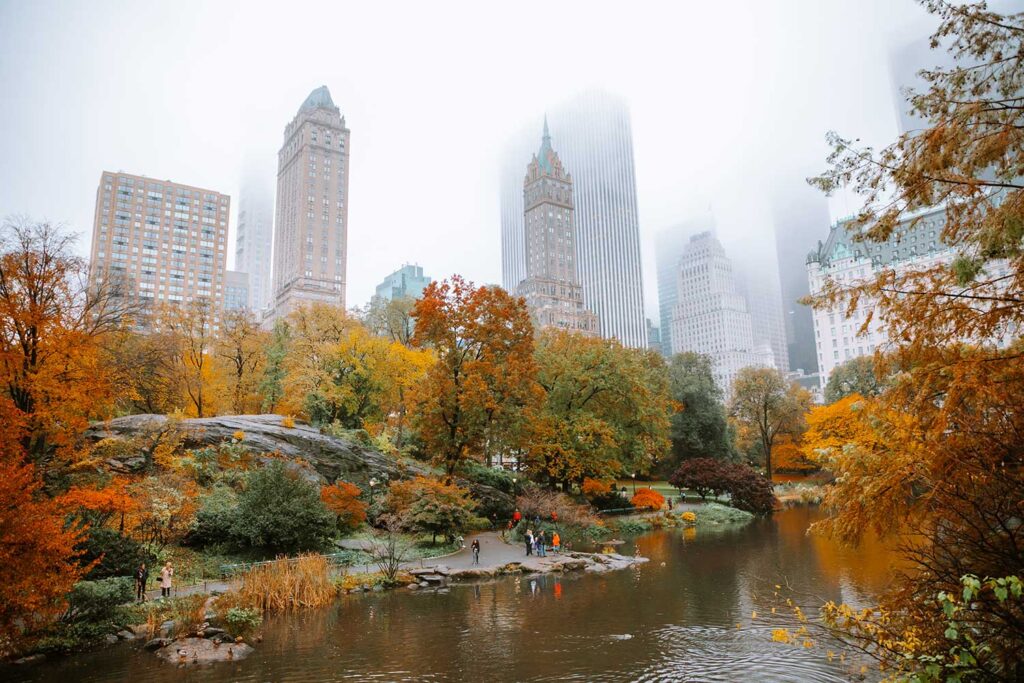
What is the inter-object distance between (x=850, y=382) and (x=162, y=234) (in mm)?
126915

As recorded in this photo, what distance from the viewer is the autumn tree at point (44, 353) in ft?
63.8

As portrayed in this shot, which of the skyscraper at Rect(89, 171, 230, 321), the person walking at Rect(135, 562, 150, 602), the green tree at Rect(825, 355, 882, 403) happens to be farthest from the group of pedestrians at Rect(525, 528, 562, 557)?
the skyscraper at Rect(89, 171, 230, 321)

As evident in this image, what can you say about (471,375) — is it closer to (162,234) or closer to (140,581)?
(140,581)

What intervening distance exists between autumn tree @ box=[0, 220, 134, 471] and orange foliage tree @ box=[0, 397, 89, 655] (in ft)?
22.8

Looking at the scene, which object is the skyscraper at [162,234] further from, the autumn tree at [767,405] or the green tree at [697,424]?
the autumn tree at [767,405]

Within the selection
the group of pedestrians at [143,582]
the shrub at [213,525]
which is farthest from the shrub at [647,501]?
the group of pedestrians at [143,582]

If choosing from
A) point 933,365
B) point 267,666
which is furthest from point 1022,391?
point 267,666

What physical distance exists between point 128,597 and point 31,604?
12.7 ft

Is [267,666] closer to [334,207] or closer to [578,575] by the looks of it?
[578,575]

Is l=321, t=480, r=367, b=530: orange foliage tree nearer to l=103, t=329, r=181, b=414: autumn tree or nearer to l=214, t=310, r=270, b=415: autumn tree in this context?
l=103, t=329, r=181, b=414: autumn tree

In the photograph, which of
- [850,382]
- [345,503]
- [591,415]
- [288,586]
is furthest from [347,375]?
[850,382]

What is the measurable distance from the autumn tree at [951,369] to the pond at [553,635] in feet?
16.3

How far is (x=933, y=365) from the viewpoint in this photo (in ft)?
26.0

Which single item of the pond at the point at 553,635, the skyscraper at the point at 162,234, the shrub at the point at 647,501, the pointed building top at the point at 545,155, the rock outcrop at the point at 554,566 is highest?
the pointed building top at the point at 545,155
